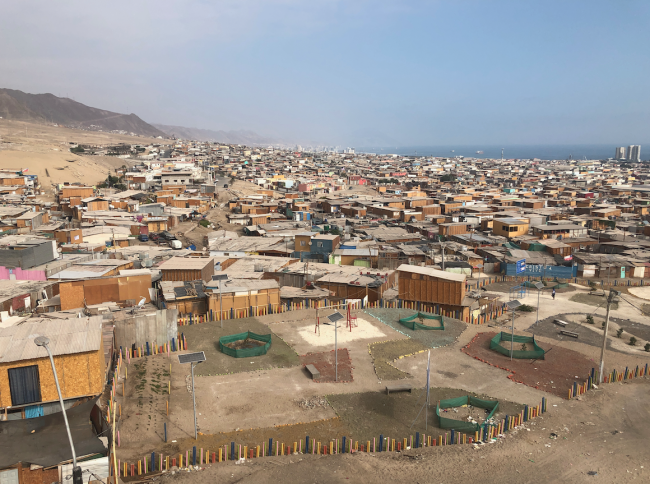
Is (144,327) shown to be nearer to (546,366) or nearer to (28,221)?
(546,366)

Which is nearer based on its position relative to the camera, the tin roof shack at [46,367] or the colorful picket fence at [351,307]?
the tin roof shack at [46,367]

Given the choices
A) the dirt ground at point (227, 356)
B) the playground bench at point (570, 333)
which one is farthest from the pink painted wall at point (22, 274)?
the playground bench at point (570, 333)

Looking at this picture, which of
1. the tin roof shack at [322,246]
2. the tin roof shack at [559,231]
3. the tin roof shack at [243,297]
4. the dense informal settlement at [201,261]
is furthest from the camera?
the tin roof shack at [559,231]

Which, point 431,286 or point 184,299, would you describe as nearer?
point 184,299

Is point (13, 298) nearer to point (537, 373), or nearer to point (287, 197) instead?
point (537, 373)

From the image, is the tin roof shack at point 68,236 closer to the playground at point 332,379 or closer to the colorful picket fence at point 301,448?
the playground at point 332,379

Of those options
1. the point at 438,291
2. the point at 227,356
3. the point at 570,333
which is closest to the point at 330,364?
the point at 227,356
